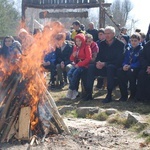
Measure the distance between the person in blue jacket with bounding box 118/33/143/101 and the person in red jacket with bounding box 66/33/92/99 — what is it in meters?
1.08

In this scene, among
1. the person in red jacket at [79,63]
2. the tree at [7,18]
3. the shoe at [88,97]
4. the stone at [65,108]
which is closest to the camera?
the stone at [65,108]

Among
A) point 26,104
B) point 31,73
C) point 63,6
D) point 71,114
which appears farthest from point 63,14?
point 26,104

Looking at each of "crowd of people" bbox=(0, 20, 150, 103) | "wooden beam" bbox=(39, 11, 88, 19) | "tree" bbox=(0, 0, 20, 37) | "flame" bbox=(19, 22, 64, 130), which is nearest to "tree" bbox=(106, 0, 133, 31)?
"tree" bbox=(0, 0, 20, 37)

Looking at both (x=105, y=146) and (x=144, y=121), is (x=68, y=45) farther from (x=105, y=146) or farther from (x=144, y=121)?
(x=105, y=146)

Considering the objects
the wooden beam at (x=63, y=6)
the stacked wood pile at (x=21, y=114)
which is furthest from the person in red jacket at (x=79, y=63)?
the wooden beam at (x=63, y=6)

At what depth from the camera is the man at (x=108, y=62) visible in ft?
29.5

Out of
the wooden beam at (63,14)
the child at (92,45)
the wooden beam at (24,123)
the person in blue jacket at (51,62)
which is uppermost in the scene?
the wooden beam at (63,14)

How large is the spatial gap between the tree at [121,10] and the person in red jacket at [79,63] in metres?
31.8

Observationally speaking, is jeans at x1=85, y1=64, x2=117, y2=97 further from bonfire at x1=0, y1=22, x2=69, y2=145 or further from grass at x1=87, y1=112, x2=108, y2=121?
bonfire at x1=0, y1=22, x2=69, y2=145

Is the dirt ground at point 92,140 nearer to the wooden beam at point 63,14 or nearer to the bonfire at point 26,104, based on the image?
the bonfire at point 26,104

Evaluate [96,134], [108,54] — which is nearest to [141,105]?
[108,54]

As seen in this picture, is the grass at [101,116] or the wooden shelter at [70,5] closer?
the grass at [101,116]

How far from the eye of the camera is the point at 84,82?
9648mm

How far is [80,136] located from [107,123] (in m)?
1.27
